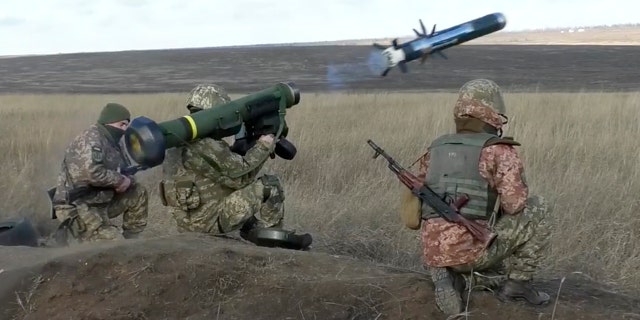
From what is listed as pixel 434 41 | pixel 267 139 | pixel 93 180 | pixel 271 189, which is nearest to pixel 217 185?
pixel 271 189

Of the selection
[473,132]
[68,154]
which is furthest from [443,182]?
[68,154]

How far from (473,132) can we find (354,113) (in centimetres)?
797

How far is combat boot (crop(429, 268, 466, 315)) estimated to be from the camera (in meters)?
3.96

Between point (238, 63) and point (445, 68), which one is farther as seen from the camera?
point (238, 63)

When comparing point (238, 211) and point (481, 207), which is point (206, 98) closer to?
point (238, 211)

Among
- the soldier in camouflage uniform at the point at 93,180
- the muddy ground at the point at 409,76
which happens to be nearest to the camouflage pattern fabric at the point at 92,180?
the soldier in camouflage uniform at the point at 93,180

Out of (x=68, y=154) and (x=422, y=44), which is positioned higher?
(x=422, y=44)

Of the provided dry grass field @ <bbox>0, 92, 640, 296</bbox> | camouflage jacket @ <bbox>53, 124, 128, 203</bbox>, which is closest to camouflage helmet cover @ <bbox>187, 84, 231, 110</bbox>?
camouflage jacket @ <bbox>53, 124, 128, 203</bbox>

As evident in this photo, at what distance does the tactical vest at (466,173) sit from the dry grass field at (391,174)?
169 cm

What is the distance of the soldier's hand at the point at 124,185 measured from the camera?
605 centimetres

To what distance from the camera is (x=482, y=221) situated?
3990 mm

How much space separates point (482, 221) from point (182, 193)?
248cm

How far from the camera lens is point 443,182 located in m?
4.02

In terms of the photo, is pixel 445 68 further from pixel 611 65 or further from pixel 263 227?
pixel 263 227
